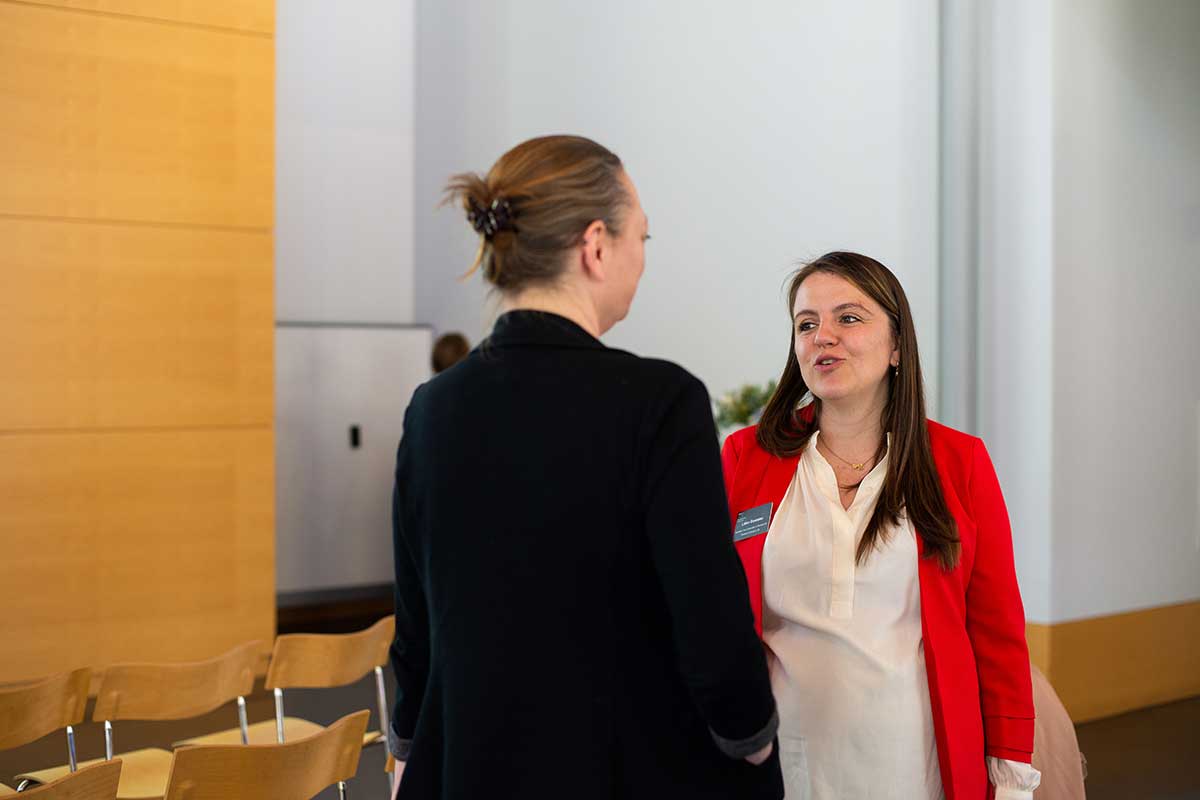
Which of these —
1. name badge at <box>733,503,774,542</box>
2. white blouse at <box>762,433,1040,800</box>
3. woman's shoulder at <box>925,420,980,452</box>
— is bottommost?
white blouse at <box>762,433,1040,800</box>

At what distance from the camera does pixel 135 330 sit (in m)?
5.60

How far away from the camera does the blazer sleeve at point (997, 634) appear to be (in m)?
2.08

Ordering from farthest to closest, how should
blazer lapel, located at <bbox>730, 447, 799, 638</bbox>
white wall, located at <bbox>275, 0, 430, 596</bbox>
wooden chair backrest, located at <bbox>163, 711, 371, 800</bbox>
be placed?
white wall, located at <bbox>275, 0, 430, 596</bbox>
wooden chair backrest, located at <bbox>163, 711, 371, 800</bbox>
blazer lapel, located at <bbox>730, 447, 799, 638</bbox>

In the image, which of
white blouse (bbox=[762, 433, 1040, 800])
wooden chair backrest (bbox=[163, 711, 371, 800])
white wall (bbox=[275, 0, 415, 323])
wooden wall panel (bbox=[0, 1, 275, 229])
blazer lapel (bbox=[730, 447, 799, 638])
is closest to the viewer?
white blouse (bbox=[762, 433, 1040, 800])

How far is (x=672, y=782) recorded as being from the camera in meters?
1.46

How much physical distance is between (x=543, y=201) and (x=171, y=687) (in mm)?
2470

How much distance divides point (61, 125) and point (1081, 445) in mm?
4960

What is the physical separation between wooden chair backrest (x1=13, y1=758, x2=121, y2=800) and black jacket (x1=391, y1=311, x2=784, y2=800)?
1.16 meters

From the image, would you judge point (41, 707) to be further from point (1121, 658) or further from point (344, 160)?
point (344, 160)

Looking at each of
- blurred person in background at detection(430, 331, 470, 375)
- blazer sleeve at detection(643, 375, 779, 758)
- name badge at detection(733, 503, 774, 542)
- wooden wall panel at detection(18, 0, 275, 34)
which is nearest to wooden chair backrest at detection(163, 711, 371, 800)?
name badge at detection(733, 503, 774, 542)

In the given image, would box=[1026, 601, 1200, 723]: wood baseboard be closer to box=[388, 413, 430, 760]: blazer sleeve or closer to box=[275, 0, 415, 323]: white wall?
box=[388, 413, 430, 760]: blazer sleeve

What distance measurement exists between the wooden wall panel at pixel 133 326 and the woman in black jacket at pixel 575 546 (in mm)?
4579

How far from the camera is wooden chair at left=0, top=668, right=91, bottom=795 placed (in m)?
3.06

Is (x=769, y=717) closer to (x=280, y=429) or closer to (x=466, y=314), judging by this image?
(x=280, y=429)
